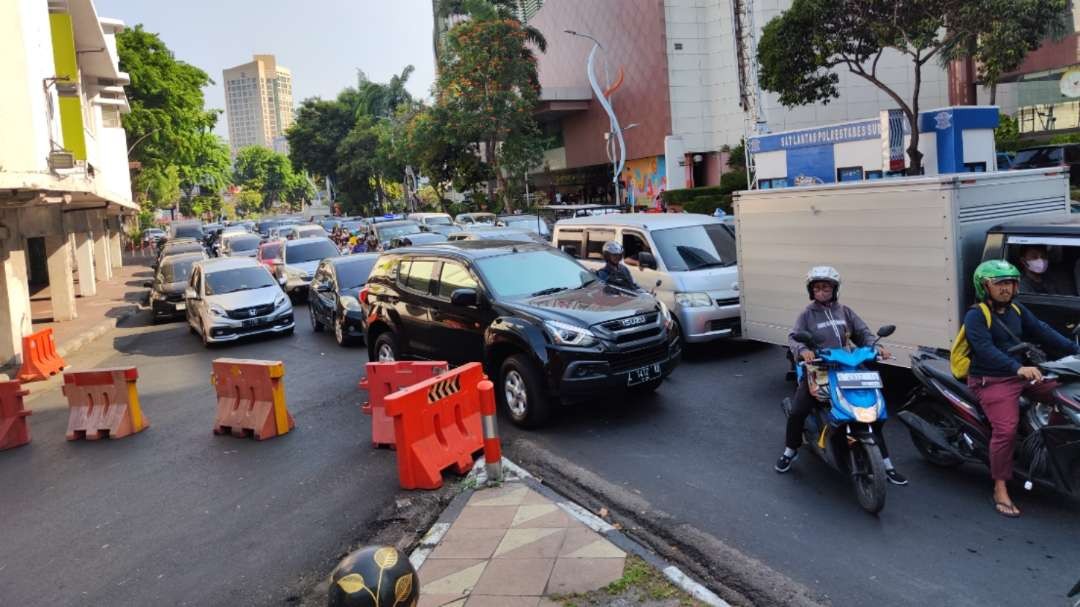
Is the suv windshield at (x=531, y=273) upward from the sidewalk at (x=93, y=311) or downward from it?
upward

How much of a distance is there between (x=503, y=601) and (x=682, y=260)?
23.7 ft

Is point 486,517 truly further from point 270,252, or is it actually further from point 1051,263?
point 270,252

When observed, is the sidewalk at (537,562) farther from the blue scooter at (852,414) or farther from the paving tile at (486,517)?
the blue scooter at (852,414)

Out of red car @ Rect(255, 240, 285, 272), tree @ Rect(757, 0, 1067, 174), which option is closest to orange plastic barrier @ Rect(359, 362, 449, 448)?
tree @ Rect(757, 0, 1067, 174)

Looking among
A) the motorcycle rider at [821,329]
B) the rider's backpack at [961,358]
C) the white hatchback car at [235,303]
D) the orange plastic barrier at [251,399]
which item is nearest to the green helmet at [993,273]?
the rider's backpack at [961,358]

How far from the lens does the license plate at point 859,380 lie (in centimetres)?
555

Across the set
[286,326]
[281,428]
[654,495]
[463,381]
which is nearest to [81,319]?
[286,326]

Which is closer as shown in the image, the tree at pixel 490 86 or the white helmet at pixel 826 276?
the white helmet at pixel 826 276

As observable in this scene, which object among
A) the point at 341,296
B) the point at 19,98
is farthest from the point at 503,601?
the point at 19,98

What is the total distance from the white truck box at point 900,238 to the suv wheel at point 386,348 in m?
4.53

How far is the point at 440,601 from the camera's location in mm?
4668

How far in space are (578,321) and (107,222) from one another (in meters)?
38.4

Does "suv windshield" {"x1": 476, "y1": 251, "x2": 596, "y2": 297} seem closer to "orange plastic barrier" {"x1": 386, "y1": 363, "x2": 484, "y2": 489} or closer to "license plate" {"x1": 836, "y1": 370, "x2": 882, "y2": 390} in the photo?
"orange plastic barrier" {"x1": 386, "y1": 363, "x2": 484, "y2": 489}

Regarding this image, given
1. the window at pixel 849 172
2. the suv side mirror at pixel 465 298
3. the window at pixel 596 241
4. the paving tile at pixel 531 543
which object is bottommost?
the paving tile at pixel 531 543
